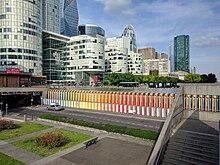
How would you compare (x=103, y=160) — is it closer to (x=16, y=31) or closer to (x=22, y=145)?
(x=22, y=145)

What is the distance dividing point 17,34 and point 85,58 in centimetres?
4075

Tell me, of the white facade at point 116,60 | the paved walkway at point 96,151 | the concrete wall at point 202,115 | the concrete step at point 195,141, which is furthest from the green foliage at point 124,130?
the white facade at point 116,60

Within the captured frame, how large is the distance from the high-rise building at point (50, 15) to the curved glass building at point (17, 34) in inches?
3050

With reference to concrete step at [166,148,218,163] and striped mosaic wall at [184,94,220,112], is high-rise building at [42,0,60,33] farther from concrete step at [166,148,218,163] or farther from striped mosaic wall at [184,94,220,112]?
concrete step at [166,148,218,163]

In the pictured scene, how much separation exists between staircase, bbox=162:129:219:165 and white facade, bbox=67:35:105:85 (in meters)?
93.5

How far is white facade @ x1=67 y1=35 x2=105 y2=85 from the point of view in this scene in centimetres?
10681

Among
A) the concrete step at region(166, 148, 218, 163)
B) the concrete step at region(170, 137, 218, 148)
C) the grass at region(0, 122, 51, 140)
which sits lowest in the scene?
the grass at region(0, 122, 51, 140)

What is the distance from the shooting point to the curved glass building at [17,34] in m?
78.4

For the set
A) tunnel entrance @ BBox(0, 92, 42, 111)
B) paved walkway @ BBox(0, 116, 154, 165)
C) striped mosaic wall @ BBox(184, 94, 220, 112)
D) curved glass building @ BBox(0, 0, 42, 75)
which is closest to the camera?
paved walkway @ BBox(0, 116, 154, 165)

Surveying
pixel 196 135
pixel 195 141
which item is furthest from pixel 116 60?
pixel 195 141

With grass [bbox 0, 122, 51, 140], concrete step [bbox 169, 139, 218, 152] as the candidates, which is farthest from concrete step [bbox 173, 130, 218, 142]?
grass [bbox 0, 122, 51, 140]

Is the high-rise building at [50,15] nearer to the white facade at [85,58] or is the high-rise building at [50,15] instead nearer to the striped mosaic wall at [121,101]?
the white facade at [85,58]

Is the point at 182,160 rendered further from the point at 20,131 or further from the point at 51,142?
the point at 20,131

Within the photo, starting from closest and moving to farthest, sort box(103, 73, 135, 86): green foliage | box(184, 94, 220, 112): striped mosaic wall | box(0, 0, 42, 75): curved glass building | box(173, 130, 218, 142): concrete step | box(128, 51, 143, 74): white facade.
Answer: box(173, 130, 218, 142): concrete step → box(184, 94, 220, 112): striped mosaic wall → box(0, 0, 42, 75): curved glass building → box(103, 73, 135, 86): green foliage → box(128, 51, 143, 74): white facade
